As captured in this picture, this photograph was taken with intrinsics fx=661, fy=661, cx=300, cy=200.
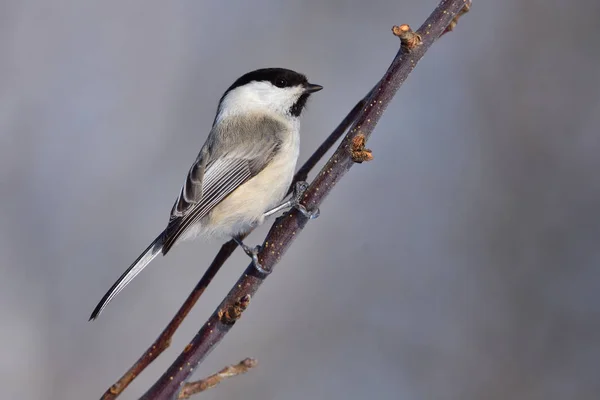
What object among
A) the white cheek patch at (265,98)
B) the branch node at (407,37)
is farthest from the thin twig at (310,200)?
the white cheek patch at (265,98)

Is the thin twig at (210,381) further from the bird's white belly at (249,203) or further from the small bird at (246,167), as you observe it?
the bird's white belly at (249,203)

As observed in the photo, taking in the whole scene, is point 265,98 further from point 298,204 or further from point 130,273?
point 298,204

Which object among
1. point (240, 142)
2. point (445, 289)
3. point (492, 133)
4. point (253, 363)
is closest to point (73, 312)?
point (240, 142)

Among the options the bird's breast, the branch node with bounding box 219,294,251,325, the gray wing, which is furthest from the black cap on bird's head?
the branch node with bounding box 219,294,251,325

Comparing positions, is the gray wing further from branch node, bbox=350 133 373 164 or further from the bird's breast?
branch node, bbox=350 133 373 164

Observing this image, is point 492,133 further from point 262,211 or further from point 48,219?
point 48,219

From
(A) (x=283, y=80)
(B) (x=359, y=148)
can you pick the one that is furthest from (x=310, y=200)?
(A) (x=283, y=80)

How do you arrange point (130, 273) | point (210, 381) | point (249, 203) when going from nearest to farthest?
point (210, 381), point (130, 273), point (249, 203)
